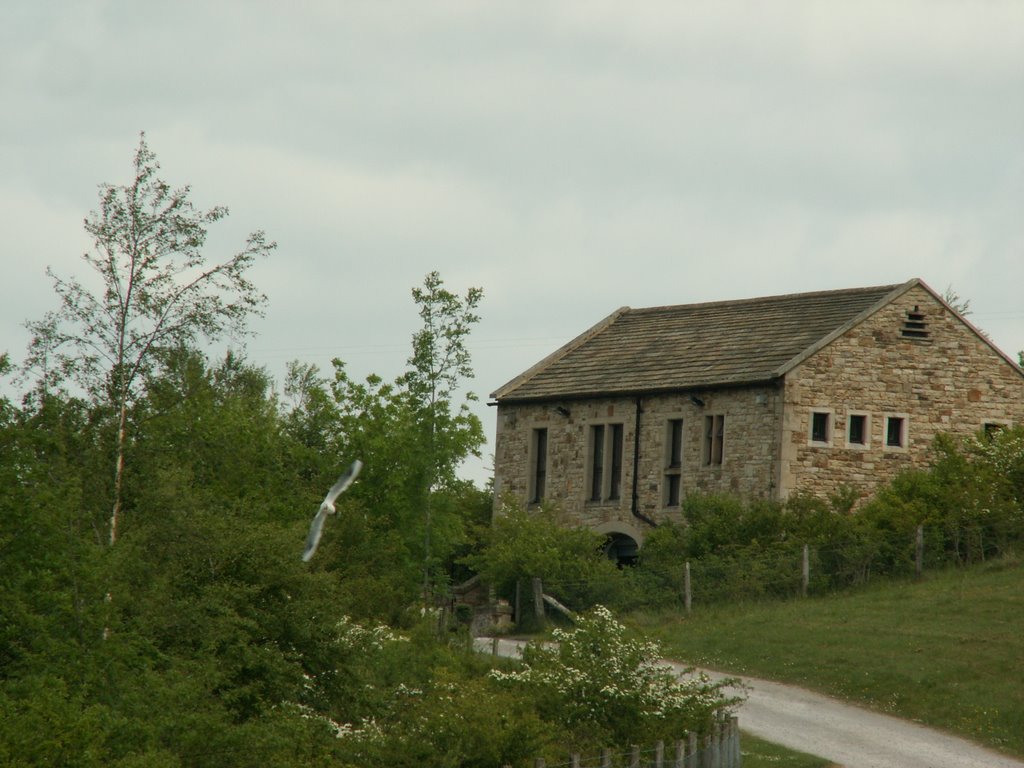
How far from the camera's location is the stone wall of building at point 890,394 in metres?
41.4

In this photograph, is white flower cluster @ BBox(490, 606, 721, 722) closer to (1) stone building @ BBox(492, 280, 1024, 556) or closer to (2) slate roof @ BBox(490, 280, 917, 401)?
(1) stone building @ BBox(492, 280, 1024, 556)

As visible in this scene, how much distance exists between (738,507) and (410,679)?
16596 millimetres

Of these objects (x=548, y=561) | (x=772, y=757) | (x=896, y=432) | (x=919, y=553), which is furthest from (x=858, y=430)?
(x=772, y=757)

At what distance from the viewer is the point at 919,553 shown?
36.7 meters

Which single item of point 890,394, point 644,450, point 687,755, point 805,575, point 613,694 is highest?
point 890,394

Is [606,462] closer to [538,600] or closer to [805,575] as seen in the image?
[538,600]

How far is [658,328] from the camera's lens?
48656 millimetres

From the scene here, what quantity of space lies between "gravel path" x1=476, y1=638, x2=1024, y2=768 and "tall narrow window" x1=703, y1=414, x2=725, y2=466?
1323 cm

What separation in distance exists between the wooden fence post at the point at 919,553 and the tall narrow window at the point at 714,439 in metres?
6.96

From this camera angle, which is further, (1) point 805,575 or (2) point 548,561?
(2) point 548,561

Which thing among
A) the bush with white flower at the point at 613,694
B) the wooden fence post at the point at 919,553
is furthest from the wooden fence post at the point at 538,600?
the bush with white flower at the point at 613,694

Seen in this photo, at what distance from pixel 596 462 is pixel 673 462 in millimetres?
2701

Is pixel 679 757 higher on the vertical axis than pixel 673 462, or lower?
lower

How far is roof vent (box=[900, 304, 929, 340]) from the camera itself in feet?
140
